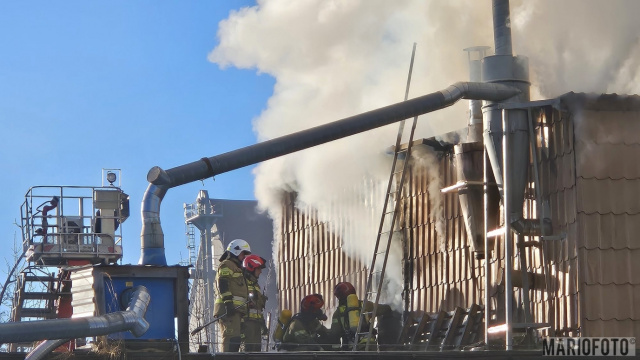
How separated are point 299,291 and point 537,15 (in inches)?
374

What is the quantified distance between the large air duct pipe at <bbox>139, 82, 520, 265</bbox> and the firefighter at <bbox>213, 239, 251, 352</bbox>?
1.13 metres

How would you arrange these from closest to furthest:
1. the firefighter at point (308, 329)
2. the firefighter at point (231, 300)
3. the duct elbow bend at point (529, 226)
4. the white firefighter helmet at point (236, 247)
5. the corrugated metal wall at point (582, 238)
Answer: the corrugated metal wall at point (582, 238) → the firefighter at point (231, 300) → the duct elbow bend at point (529, 226) → the white firefighter helmet at point (236, 247) → the firefighter at point (308, 329)

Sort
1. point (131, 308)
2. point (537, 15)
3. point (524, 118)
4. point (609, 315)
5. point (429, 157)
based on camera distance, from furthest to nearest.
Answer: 1. point (429, 157)
2. point (537, 15)
3. point (524, 118)
4. point (609, 315)
5. point (131, 308)

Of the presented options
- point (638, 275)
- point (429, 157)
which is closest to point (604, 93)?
point (638, 275)

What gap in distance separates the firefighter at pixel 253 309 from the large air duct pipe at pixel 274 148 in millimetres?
1489

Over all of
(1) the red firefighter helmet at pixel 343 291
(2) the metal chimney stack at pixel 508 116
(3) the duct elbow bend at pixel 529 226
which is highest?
(2) the metal chimney stack at pixel 508 116

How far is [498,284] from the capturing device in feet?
59.2

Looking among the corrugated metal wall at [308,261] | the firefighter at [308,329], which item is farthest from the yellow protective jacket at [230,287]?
the corrugated metal wall at [308,261]

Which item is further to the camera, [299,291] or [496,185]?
[299,291]

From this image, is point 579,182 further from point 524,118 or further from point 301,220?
point 301,220

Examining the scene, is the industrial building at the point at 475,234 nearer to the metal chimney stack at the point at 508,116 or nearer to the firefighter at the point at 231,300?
the metal chimney stack at the point at 508,116

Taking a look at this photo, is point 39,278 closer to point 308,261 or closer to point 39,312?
point 39,312

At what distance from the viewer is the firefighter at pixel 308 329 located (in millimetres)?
18312

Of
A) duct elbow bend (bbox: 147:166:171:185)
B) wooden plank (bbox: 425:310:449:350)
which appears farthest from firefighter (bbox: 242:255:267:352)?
wooden plank (bbox: 425:310:449:350)
